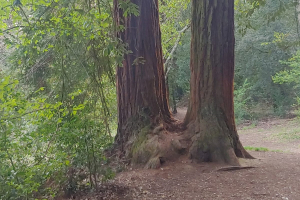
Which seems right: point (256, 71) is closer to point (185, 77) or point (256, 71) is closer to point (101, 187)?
point (185, 77)

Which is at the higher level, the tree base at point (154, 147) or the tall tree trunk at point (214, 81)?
the tall tree trunk at point (214, 81)

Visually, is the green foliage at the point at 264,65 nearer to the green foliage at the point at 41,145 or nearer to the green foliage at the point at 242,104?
the green foliage at the point at 242,104

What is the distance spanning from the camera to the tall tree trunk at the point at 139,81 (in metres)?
6.38

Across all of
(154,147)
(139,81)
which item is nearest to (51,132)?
(154,147)

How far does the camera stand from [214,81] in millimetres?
5980

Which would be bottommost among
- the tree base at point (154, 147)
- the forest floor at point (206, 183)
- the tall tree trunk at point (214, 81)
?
the forest floor at point (206, 183)

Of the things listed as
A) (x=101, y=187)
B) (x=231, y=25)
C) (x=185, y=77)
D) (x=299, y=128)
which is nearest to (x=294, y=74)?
(x=299, y=128)

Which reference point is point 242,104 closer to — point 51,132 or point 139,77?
point 139,77

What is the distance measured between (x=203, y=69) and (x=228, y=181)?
2224 mm

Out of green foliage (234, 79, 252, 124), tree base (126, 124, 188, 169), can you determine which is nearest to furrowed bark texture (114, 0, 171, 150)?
tree base (126, 124, 188, 169)

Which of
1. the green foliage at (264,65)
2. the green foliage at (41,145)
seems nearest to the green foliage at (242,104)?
the green foliage at (264,65)

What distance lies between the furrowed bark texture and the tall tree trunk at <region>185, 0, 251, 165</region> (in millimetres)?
961

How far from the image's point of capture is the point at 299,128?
Answer: 52.2 feet

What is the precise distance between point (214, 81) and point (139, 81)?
154 centimetres
